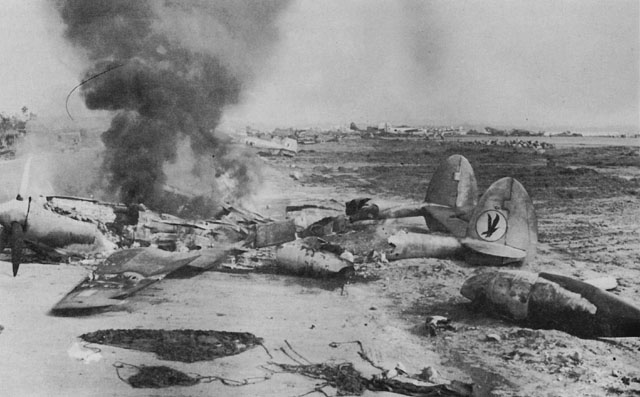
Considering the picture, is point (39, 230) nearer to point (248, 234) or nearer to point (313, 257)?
point (248, 234)

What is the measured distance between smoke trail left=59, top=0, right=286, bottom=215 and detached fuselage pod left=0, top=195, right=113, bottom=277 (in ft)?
1.74

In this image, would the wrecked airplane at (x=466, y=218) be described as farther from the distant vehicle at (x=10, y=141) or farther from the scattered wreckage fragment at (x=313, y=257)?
the distant vehicle at (x=10, y=141)

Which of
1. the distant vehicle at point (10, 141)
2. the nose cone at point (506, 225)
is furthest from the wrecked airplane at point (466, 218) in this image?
the distant vehicle at point (10, 141)

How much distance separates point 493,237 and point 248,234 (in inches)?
91.2

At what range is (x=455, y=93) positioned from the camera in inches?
211

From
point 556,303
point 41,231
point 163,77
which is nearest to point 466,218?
point 556,303

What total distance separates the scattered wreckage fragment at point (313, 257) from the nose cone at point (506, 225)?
46.7 inches

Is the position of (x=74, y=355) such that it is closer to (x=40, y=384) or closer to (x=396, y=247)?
(x=40, y=384)

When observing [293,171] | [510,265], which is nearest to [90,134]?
[293,171]

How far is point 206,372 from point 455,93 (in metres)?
3.29

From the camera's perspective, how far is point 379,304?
5203 millimetres

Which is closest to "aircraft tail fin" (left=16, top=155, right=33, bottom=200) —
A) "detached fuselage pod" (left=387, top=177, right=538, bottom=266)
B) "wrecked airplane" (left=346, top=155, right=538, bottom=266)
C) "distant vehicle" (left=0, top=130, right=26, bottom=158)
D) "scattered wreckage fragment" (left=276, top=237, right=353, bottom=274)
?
"distant vehicle" (left=0, top=130, right=26, bottom=158)

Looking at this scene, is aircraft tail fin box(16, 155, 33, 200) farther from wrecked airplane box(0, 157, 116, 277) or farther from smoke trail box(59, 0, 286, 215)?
smoke trail box(59, 0, 286, 215)

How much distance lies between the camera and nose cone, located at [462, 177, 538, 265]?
17.8ft
